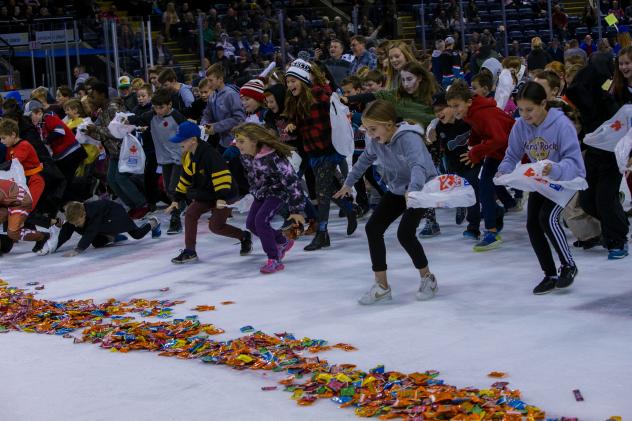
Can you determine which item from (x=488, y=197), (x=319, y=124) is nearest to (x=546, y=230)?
(x=488, y=197)

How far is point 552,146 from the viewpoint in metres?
5.88

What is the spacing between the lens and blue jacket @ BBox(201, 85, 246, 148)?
373 inches

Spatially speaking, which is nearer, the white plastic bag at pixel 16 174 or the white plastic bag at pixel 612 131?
the white plastic bag at pixel 612 131

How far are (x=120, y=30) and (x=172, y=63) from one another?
1121 mm

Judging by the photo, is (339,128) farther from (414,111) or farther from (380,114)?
(380,114)

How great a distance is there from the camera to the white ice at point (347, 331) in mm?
4270

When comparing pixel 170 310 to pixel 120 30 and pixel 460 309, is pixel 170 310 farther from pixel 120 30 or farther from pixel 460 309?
pixel 120 30

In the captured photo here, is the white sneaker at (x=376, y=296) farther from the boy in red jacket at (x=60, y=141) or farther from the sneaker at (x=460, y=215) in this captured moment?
the boy in red jacket at (x=60, y=141)

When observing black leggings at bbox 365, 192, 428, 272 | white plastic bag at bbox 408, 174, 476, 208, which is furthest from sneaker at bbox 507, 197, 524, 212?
black leggings at bbox 365, 192, 428, 272

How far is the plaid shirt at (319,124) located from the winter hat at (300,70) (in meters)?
0.14

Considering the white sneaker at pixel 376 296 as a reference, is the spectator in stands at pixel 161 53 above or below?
above

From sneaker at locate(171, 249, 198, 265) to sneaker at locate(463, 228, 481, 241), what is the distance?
2184mm

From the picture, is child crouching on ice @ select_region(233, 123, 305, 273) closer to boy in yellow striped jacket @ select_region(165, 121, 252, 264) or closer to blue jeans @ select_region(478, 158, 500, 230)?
boy in yellow striped jacket @ select_region(165, 121, 252, 264)

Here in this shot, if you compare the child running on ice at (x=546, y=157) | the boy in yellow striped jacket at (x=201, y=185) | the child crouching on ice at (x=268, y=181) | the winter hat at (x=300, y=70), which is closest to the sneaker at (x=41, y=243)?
the boy in yellow striped jacket at (x=201, y=185)
